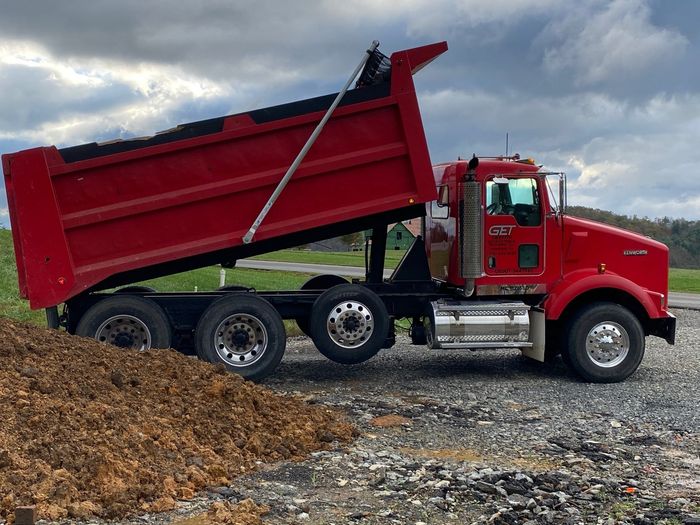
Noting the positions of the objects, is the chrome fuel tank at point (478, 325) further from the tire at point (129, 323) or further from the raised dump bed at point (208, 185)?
the tire at point (129, 323)

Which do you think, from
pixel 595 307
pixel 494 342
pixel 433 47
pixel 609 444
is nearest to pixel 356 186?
pixel 433 47

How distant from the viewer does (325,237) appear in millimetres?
9141

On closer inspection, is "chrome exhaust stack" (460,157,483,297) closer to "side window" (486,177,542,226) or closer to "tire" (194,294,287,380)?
"side window" (486,177,542,226)

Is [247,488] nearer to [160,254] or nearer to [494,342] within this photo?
[160,254]

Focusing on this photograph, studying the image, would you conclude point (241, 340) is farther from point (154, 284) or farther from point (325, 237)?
point (154, 284)

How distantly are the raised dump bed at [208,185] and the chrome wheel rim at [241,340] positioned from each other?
0.84m

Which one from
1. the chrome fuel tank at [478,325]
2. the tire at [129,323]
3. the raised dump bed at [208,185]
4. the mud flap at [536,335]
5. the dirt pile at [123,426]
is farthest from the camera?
the mud flap at [536,335]

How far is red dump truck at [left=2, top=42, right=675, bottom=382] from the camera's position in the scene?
831 centimetres

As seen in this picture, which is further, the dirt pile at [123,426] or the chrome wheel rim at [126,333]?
the chrome wheel rim at [126,333]

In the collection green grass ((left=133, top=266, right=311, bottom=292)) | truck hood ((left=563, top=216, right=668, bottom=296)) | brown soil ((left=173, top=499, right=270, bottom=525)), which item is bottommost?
brown soil ((left=173, top=499, right=270, bottom=525))

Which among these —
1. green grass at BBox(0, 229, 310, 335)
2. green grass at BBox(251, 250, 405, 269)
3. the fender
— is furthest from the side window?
green grass at BBox(251, 250, 405, 269)

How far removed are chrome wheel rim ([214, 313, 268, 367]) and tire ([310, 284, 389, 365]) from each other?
631 millimetres

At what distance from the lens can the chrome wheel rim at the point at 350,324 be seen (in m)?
8.69

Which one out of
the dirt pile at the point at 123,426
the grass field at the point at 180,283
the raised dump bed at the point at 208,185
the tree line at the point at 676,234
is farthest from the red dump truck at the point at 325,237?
the tree line at the point at 676,234
